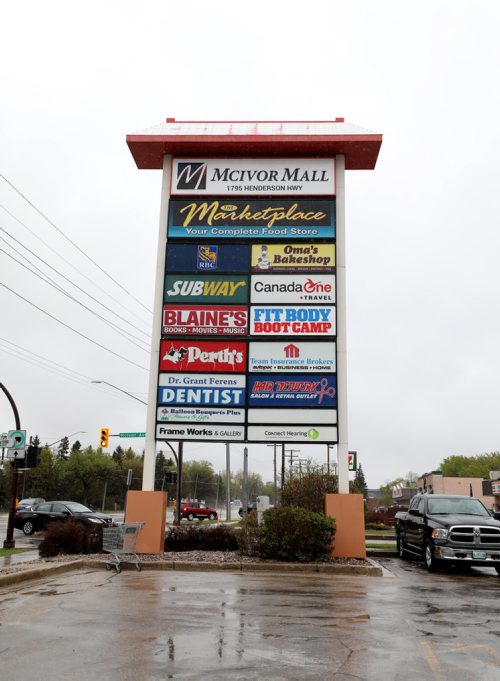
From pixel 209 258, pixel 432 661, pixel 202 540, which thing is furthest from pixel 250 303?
pixel 432 661

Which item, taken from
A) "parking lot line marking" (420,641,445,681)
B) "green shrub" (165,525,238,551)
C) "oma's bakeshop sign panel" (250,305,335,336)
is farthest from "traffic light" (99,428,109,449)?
"parking lot line marking" (420,641,445,681)

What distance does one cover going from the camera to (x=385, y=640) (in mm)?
6605

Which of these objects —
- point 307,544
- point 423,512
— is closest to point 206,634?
point 307,544

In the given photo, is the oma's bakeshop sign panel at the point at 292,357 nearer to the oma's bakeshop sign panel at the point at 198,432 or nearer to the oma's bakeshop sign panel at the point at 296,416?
the oma's bakeshop sign panel at the point at 296,416

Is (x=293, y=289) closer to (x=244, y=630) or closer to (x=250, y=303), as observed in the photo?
(x=250, y=303)

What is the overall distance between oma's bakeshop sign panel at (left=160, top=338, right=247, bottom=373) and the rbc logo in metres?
1.96

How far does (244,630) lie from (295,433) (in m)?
8.45

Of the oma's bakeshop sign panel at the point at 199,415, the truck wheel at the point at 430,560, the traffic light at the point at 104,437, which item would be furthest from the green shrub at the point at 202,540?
the traffic light at the point at 104,437

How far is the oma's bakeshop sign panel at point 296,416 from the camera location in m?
15.4

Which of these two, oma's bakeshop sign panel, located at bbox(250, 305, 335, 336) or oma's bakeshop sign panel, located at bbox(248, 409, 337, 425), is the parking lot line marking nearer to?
oma's bakeshop sign panel, located at bbox(248, 409, 337, 425)

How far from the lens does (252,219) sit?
16.8 meters

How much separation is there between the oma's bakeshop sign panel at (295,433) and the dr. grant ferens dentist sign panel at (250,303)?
24 millimetres

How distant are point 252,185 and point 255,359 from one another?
15.6 feet

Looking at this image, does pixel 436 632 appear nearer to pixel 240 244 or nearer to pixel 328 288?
pixel 328 288
